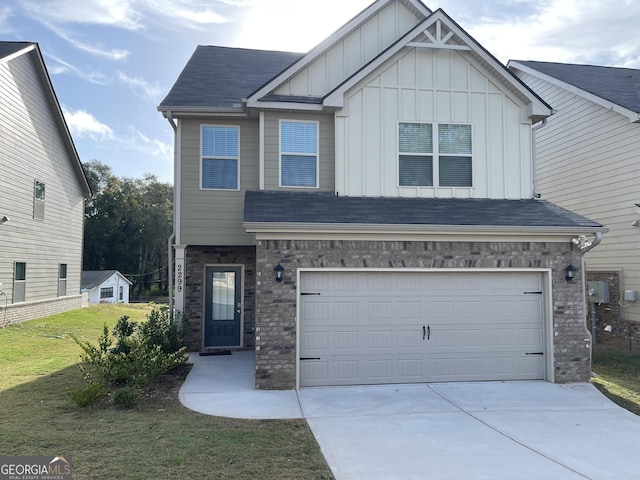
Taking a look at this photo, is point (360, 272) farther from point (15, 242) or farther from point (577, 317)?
point (15, 242)

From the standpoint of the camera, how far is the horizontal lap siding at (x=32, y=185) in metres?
14.8

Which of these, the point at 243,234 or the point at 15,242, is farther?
the point at 15,242

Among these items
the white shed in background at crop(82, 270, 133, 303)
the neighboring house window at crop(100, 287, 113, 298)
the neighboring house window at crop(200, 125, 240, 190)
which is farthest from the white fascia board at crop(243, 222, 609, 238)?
the neighboring house window at crop(100, 287, 113, 298)

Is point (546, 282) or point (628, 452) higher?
point (546, 282)

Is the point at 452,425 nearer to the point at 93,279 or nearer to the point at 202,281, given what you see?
the point at 202,281

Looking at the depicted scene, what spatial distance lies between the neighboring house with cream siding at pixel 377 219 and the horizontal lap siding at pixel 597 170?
4.12 m

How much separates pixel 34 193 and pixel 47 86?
4.24 metres

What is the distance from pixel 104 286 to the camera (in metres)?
34.8

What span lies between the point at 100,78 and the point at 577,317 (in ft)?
63.1

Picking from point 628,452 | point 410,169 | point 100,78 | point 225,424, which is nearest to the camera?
point 628,452

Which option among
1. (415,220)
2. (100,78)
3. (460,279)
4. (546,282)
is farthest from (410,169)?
(100,78)

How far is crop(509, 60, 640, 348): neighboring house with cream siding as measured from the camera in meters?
12.1

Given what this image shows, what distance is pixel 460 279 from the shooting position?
8773 millimetres

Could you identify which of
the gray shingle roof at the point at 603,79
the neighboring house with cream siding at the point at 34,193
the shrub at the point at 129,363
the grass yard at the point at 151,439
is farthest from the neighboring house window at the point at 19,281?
the gray shingle roof at the point at 603,79
